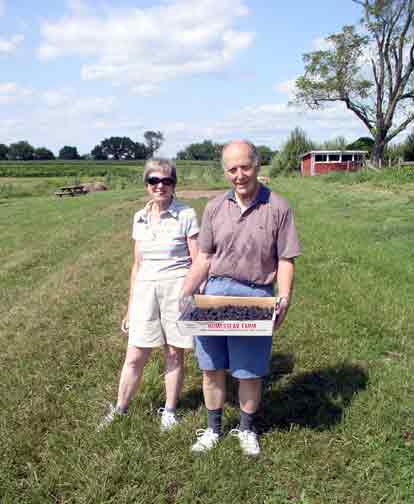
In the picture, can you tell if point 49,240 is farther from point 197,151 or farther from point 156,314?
point 197,151

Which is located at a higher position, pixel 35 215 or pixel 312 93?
pixel 312 93

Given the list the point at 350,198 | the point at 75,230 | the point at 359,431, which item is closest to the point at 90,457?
the point at 359,431

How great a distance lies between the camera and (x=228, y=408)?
369cm

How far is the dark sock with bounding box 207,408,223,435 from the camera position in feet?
10.6

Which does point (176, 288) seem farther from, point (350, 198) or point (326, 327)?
point (350, 198)

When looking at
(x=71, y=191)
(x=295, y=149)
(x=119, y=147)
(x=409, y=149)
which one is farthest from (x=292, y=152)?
(x=119, y=147)

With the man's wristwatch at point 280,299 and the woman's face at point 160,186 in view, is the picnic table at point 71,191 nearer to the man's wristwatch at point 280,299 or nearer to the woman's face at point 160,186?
the woman's face at point 160,186

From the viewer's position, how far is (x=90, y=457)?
3.07 meters

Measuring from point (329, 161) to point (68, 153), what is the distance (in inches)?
2880

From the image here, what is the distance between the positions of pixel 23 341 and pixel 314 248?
561cm

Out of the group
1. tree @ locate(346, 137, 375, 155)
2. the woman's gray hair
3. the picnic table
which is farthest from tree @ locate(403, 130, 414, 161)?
the woman's gray hair

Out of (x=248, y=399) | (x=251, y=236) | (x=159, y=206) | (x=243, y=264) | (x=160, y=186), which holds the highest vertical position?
(x=160, y=186)

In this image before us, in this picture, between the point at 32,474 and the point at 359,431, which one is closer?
the point at 32,474

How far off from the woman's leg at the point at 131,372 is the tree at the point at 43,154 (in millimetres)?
103379
